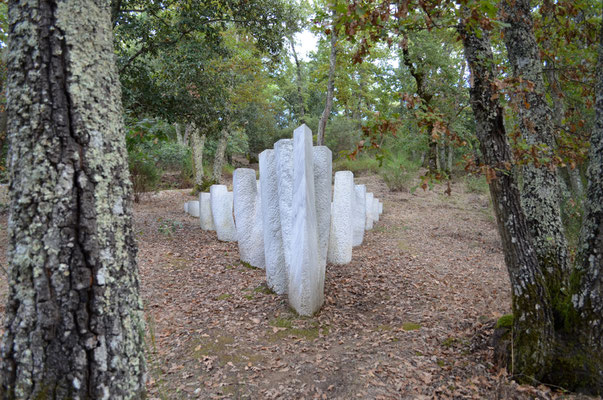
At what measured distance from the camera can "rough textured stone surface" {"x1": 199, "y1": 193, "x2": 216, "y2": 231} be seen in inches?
315

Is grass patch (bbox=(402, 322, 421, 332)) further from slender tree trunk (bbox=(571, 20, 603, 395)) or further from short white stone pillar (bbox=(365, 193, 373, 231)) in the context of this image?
short white stone pillar (bbox=(365, 193, 373, 231))

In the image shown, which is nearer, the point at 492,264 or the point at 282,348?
the point at 282,348

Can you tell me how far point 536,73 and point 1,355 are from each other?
4215 mm

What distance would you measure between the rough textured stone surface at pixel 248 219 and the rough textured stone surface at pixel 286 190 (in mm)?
1315

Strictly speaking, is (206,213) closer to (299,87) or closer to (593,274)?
(593,274)

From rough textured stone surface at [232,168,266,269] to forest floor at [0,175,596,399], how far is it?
24 centimetres

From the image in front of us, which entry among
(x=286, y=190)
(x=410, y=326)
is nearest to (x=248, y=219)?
(x=286, y=190)

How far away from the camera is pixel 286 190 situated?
431 cm

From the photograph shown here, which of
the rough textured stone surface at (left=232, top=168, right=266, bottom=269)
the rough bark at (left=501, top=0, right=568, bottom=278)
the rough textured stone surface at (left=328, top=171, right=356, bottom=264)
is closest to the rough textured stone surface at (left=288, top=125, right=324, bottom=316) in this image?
the rough textured stone surface at (left=232, top=168, right=266, bottom=269)

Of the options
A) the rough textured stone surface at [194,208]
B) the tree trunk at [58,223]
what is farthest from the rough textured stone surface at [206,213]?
the tree trunk at [58,223]

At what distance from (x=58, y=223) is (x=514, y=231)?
283 centimetres

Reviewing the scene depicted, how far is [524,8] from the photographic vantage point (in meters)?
3.31

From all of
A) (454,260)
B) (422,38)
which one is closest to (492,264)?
(454,260)

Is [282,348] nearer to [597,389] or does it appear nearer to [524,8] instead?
[597,389]
